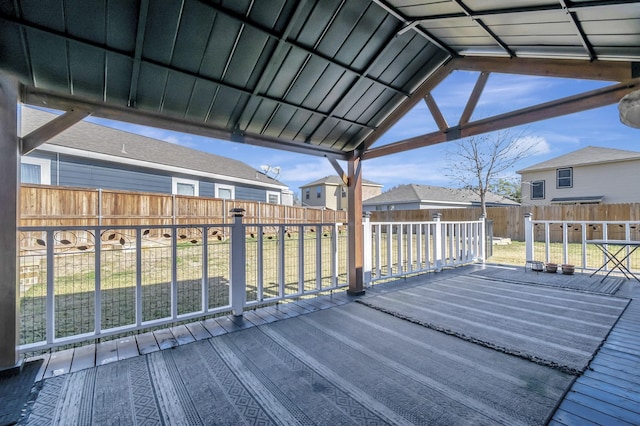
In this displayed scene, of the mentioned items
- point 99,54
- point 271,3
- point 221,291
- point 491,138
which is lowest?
point 221,291

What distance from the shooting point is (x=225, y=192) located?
13.5m

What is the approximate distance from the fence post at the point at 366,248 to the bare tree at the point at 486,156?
433 inches

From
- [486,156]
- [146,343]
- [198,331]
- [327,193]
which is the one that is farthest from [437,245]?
[327,193]

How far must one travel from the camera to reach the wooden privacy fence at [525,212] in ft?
36.1

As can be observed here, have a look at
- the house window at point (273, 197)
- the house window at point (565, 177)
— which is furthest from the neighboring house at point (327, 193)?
the house window at point (565, 177)

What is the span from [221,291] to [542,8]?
5.12 metres

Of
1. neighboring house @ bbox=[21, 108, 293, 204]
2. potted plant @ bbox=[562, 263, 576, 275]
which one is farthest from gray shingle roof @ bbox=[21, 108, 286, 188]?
potted plant @ bbox=[562, 263, 576, 275]

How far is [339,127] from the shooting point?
3852 mm

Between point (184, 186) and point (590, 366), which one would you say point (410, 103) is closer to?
point (590, 366)

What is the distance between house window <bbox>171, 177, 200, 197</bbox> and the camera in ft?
38.2

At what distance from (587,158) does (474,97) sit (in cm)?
1660

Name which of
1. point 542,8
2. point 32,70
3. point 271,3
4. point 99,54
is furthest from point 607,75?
point 32,70

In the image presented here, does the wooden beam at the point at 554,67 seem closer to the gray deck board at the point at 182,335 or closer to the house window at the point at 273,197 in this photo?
the gray deck board at the point at 182,335

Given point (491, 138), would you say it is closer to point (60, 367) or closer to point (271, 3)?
point (271, 3)
